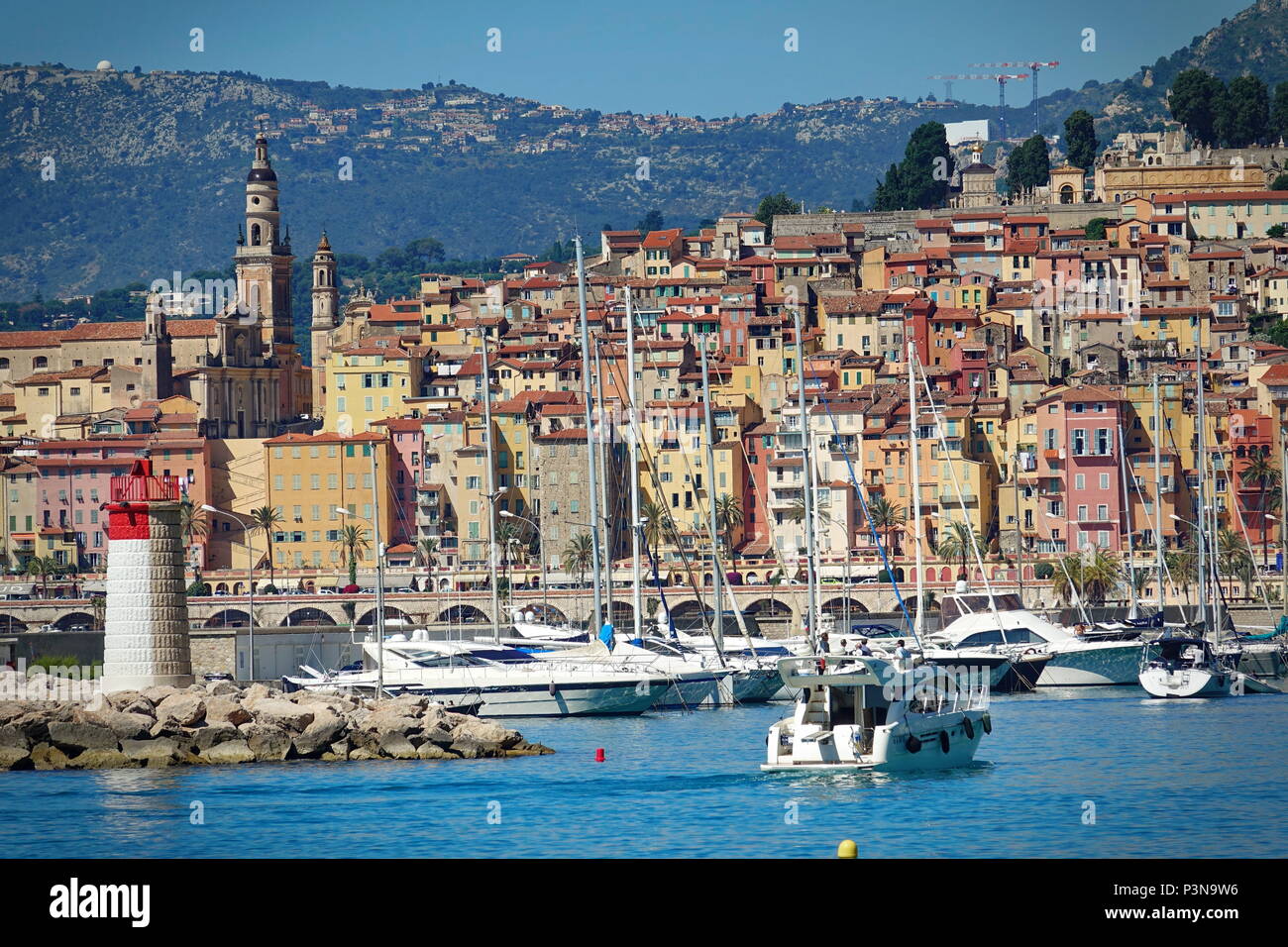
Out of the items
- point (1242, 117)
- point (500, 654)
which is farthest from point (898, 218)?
point (500, 654)

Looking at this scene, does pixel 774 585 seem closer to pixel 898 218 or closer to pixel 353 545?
pixel 353 545

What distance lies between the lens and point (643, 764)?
3728cm

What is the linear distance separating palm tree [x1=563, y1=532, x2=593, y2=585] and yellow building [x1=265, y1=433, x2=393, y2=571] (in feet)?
42.6

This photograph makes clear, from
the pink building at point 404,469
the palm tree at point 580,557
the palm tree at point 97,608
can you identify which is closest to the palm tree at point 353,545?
the pink building at point 404,469

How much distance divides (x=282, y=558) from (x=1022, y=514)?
1387 inches

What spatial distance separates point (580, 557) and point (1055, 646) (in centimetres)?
3716

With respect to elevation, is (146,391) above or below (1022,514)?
above

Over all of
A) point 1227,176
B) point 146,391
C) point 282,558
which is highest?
point 1227,176

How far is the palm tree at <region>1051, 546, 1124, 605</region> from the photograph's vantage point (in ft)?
278

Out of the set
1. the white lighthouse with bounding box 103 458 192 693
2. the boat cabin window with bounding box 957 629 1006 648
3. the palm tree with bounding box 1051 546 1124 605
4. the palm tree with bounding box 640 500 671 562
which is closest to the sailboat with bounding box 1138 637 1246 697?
the boat cabin window with bounding box 957 629 1006 648

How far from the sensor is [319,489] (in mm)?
104312

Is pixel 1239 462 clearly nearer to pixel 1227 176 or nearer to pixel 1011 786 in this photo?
pixel 1227 176

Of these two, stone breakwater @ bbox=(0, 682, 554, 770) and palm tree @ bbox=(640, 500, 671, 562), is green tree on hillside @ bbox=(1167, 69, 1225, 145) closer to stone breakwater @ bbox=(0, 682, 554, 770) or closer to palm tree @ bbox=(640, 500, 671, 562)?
palm tree @ bbox=(640, 500, 671, 562)
